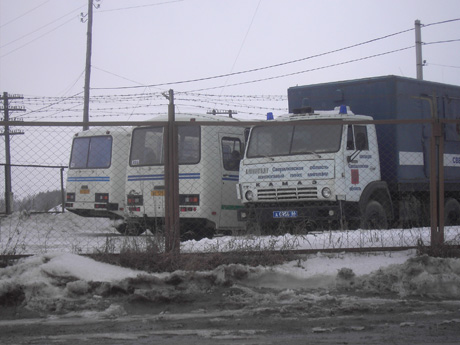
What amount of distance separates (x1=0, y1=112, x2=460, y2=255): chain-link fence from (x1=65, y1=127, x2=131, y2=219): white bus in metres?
0.25

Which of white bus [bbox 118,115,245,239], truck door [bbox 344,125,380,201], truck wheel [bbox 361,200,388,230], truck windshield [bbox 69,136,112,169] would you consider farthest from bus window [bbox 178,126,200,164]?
truck wheel [bbox 361,200,388,230]

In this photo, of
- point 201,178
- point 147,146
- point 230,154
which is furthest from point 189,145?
point 147,146

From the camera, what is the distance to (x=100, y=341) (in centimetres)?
517

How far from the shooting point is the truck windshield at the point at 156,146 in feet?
50.4

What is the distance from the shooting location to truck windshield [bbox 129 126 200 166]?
15352 mm

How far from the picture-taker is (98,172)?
18.8 meters

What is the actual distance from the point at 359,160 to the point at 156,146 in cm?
559

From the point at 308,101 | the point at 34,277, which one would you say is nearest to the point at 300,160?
the point at 308,101

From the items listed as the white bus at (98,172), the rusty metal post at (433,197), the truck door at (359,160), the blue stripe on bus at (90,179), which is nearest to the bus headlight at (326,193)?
the truck door at (359,160)

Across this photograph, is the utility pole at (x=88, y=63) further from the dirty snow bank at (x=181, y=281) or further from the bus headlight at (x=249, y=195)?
the dirty snow bank at (x=181, y=281)

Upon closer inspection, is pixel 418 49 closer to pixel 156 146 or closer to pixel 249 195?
pixel 156 146

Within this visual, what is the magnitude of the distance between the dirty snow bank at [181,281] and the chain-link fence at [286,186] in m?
0.89

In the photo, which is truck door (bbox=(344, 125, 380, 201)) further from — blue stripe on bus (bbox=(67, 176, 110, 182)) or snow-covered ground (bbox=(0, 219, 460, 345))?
blue stripe on bus (bbox=(67, 176, 110, 182))

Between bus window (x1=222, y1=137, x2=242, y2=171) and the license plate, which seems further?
bus window (x1=222, y1=137, x2=242, y2=171)
